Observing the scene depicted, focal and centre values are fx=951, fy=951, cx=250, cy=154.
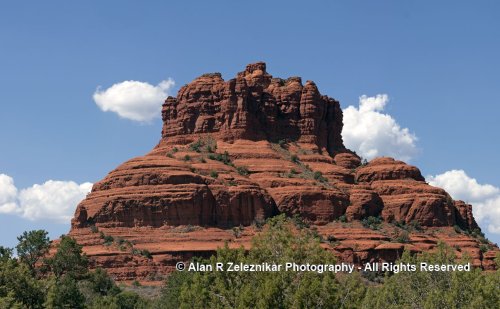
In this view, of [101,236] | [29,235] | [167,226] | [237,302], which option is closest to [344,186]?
[167,226]

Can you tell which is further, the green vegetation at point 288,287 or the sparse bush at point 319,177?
the sparse bush at point 319,177

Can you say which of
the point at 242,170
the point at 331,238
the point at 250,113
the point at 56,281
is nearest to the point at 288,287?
the point at 56,281

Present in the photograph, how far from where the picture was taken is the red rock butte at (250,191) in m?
130

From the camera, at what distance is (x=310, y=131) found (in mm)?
162375

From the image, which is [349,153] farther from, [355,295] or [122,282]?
[355,295]

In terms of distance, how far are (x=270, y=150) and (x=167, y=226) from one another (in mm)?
27496

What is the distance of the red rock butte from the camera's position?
130 m

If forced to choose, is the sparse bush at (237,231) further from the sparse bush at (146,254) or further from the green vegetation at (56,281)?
the green vegetation at (56,281)

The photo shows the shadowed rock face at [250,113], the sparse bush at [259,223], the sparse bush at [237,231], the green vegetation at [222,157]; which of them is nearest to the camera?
the sparse bush at [237,231]

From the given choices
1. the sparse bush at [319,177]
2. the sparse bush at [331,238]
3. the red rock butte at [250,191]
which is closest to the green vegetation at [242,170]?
the red rock butte at [250,191]

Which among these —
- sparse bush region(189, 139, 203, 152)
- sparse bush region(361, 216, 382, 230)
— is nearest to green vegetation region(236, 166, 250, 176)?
sparse bush region(189, 139, 203, 152)

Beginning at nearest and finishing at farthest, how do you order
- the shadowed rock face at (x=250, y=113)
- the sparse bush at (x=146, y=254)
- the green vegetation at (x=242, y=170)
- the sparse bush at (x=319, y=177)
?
the sparse bush at (x=146, y=254)
the green vegetation at (x=242, y=170)
the sparse bush at (x=319, y=177)
the shadowed rock face at (x=250, y=113)

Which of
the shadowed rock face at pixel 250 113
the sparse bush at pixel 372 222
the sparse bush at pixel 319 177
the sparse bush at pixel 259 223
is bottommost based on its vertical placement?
the sparse bush at pixel 259 223

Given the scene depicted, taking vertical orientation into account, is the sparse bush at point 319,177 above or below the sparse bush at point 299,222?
above
